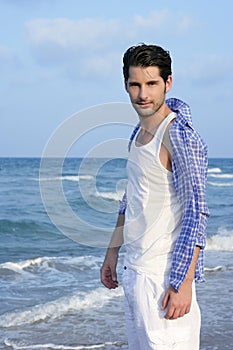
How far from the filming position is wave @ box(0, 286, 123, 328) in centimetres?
603

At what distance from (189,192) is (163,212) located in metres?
0.16

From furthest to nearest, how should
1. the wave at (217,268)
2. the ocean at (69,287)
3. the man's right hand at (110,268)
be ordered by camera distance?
the wave at (217,268) → the ocean at (69,287) → the man's right hand at (110,268)

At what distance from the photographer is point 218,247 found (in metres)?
11.9

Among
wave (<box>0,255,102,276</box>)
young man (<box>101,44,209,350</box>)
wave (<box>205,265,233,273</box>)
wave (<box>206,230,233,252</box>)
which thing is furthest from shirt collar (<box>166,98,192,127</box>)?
wave (<box>206,230,233,252</box>)

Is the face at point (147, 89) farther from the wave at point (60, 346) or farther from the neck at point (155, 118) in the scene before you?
the wave at point (60, 346)

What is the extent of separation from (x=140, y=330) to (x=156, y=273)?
0.25m

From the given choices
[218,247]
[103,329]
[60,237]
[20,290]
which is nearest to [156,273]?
[103,329]

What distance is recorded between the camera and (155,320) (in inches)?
90.7

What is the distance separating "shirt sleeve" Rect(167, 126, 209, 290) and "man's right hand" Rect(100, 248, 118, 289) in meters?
0.60

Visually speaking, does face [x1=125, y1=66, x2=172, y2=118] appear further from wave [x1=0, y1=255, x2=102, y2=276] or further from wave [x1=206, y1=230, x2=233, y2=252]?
wave [x1=206, y1=230, x2=233, y2=252]

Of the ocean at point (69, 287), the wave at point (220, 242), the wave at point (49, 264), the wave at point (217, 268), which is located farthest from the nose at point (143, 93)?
the wave at point (220, 242)

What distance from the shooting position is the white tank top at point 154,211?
7.55 feet

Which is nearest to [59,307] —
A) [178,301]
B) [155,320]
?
[155,320]

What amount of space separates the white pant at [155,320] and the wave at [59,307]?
12.5ft
